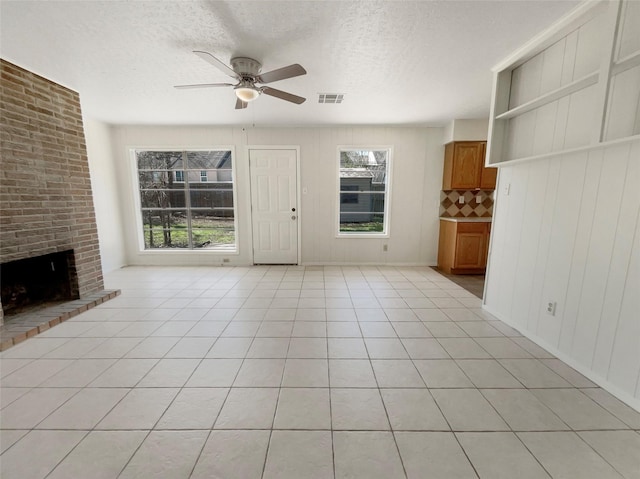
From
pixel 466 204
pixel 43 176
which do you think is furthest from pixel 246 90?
pixel 466 204

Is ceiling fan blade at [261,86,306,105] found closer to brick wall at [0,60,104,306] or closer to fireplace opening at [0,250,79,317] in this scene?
brick wall at [0,60,104,306]

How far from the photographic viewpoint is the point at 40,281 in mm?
3082

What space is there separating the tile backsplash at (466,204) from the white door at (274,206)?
2.75 meters

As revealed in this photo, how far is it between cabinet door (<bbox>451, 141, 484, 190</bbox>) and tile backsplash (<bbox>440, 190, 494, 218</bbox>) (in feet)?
1.07

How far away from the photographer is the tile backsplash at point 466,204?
15.7 feet

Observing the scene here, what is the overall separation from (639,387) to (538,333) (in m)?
0.75

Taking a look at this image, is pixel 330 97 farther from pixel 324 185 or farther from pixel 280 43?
pixel 324 185

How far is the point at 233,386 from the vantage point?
1795 millimetres

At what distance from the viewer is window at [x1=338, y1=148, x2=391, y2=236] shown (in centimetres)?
494

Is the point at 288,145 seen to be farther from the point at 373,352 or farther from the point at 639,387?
the point at 639,387

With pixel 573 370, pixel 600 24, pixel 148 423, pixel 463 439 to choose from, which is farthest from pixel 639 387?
pixel 148 423

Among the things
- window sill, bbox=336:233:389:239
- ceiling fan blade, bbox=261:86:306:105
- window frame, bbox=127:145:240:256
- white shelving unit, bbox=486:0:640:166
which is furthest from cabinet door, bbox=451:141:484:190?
window frame, bbox=127:145:240:256

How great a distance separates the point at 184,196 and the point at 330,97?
328cm

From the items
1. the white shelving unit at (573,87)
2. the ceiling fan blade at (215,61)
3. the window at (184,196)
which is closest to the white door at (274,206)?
the window at (184,196)
